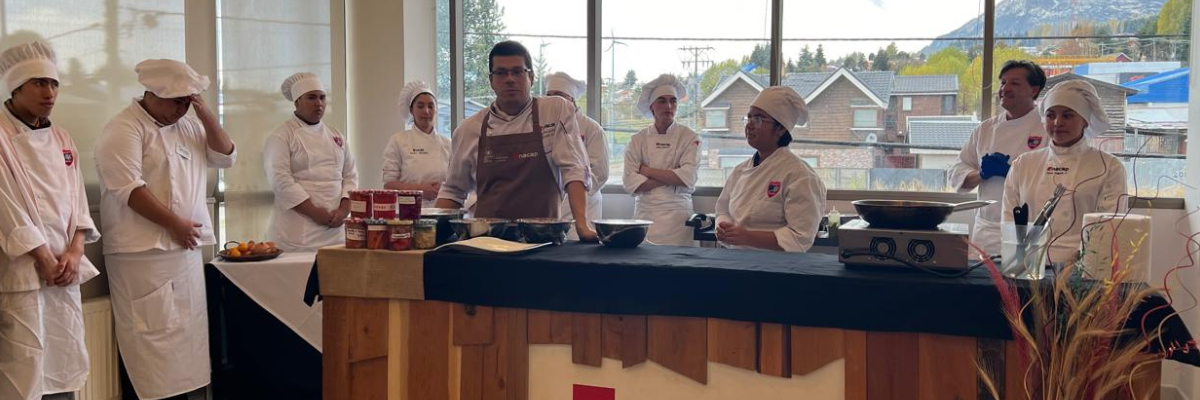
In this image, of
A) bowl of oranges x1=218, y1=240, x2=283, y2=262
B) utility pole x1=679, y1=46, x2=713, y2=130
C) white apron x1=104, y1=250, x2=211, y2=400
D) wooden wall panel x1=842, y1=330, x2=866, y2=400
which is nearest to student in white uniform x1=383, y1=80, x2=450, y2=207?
bowl of oranges x1=218, y1=240, x2=283, y2=262

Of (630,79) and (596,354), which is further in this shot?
(630,79)

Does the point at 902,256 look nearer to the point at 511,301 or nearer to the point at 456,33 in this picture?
the point at 511,301

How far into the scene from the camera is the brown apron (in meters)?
2.90

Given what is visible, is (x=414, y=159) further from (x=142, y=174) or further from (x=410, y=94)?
(x=142, y=174)

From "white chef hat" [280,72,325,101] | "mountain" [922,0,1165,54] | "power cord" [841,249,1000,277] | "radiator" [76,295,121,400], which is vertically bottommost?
"radiator" [76,295,121,400]

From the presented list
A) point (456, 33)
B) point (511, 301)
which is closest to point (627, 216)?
point (456, 33)

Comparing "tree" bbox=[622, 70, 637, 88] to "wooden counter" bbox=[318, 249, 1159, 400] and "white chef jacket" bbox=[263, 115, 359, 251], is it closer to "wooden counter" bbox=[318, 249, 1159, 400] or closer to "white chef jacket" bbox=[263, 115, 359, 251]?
"white chef jacket" bbox=[263, 115, 359, 251]

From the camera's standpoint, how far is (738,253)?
2377 mm

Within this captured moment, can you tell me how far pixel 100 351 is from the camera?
11.2 feet

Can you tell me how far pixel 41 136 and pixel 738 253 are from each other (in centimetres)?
244

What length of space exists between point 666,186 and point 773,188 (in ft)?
6.30

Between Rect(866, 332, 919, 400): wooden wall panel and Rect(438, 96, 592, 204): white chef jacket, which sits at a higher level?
Rect(438, 96, 592, 204): white chef jacket

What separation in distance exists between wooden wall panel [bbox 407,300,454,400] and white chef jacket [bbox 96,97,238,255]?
5.22ft

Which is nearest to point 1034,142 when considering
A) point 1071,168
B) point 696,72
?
point 1071,168
